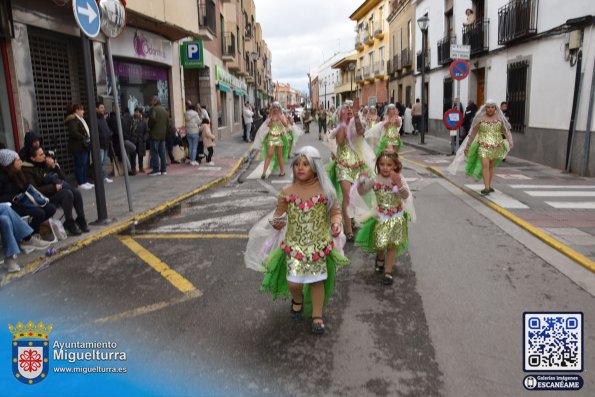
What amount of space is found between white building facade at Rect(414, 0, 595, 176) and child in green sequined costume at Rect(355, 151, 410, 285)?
825cm

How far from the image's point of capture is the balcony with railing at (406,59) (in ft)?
96.4

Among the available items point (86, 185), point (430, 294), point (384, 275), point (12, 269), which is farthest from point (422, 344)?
point (86, 185)

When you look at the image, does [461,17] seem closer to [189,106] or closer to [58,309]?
[189,106]

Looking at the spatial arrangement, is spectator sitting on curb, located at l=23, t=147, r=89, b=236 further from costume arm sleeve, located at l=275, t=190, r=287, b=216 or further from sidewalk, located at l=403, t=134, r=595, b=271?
sidewalk, located at l=403, t=134, r=595, b=271

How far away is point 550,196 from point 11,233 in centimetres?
827

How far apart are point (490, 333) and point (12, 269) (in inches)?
175

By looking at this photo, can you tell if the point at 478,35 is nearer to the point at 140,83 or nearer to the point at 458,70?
the point at 458,70

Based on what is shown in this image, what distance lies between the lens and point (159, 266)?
5371mm

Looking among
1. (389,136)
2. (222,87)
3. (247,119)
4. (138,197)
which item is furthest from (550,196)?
(222,87)

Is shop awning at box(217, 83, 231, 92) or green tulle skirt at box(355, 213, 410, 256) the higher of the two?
shop awning at box(217, 83, 231, 92)

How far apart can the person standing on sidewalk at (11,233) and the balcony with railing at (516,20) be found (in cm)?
1325

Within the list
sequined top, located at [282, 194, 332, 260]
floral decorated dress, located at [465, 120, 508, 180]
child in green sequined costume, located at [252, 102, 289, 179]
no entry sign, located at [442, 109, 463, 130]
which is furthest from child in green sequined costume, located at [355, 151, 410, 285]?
no entry sign, located at [442, 109, 463, 130]

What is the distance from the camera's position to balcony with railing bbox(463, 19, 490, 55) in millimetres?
17328

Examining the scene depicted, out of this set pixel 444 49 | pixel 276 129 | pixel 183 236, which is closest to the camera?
pixel 183 236
